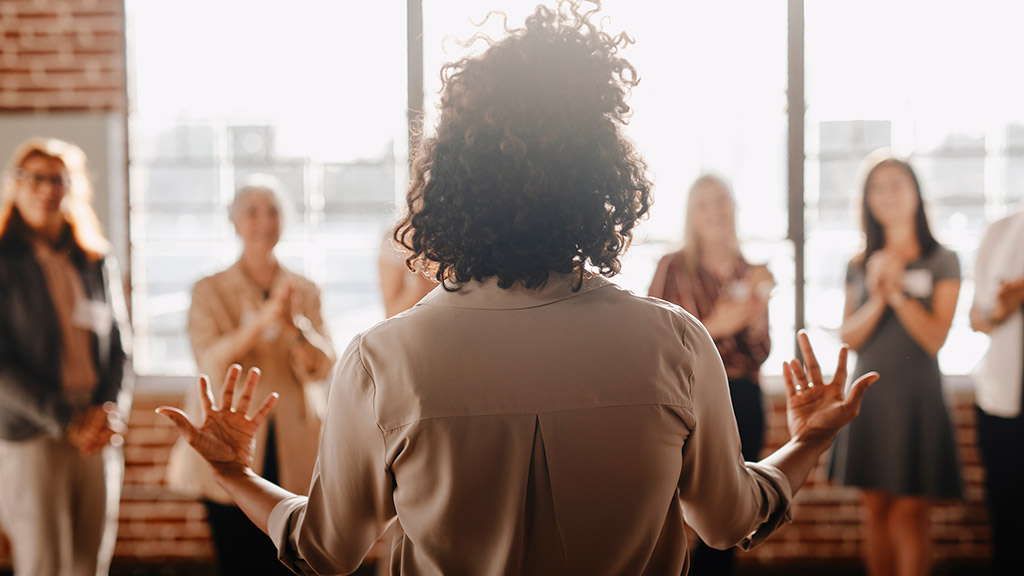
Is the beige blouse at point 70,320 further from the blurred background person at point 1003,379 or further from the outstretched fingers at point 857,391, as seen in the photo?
the blurred background person at point 1003,379

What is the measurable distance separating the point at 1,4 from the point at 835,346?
4093mm

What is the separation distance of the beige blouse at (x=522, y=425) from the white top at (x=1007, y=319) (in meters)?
2.25

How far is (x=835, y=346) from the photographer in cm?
366

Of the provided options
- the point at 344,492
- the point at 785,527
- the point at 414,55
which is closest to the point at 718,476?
the point at 344,492

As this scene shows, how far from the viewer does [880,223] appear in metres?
2.82

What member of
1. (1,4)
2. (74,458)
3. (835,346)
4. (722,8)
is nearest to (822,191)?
(835,346)

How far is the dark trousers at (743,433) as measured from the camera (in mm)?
2705

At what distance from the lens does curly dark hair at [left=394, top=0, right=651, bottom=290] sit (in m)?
0.92

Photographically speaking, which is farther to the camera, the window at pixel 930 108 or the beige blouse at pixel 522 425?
the window at pixel 930 108

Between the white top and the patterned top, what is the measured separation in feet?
2.54

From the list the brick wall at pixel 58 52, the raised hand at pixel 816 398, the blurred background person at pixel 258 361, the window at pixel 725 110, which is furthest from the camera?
the window at pixel 725 110

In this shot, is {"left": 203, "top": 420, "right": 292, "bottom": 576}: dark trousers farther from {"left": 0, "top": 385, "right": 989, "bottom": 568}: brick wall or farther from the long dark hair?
the long dark hair

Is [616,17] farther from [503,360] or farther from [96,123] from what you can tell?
[96,123]

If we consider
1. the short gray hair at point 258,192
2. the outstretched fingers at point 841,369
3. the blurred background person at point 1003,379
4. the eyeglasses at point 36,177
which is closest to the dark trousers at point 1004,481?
the blurred background person at point 1003,379
